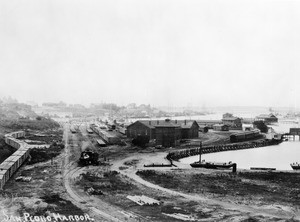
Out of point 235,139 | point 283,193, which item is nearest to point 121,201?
point 283,193

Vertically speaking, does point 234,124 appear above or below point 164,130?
below

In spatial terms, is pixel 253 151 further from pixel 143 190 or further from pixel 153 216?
pixel 153 216

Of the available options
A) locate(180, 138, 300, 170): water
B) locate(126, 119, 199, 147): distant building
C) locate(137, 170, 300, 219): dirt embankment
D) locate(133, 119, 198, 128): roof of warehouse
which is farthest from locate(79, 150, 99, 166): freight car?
locate(133, 119, 198, 128): roof of warehouse

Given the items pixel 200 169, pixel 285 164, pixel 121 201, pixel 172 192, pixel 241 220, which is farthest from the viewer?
pixel 285 164

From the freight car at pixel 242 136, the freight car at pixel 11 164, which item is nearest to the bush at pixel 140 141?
the freight car at pixel 11 164

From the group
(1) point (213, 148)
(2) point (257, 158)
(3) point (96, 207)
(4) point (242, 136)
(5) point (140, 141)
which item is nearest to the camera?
(3) point (96, 207)

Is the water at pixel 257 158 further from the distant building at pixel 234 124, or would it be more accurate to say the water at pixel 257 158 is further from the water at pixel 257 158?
the distant building at pixel 234 124

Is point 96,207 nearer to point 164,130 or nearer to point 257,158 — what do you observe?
point 257,158

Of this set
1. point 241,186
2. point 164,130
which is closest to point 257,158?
point 164,130

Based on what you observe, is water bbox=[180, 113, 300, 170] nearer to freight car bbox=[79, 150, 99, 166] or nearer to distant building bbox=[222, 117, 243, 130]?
freight car bbox=[79, 150, 99, 166]
